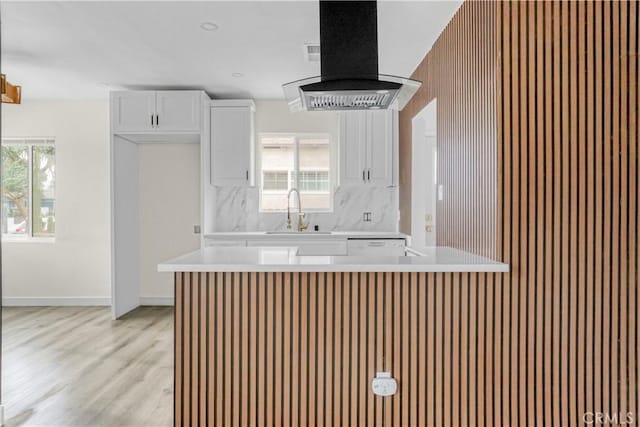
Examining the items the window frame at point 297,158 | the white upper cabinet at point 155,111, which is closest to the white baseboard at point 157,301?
the window frame at point 297,158

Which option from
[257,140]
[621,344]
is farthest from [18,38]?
[621,344]

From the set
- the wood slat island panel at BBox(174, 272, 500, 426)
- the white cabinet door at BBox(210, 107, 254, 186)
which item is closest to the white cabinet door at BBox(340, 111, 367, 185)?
the white cabinet door at BBox(210, 107, 254, 186)

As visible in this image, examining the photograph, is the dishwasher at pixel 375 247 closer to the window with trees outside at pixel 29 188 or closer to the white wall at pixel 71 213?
the white wall at pixel 71 213

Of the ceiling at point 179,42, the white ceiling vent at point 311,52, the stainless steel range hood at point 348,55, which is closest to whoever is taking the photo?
the stainless steel range hood at point 348,55

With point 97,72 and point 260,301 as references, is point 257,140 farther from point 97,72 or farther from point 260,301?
point 260,301

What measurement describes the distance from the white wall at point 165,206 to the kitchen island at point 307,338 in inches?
127

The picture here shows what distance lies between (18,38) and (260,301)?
291 cm

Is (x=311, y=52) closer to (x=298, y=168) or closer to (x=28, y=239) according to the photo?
(x=298, y=168)

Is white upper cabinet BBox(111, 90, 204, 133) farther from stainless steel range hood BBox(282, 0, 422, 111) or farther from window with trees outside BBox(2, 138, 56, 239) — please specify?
stainless steel range hood BBox(282, 0, 422, 111)

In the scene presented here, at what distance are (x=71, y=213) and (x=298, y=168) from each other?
2814mm

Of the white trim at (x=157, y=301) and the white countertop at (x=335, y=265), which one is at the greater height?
the white countertop at (x=335, y=265)

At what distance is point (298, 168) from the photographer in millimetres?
5262

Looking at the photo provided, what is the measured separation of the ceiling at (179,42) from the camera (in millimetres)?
2836

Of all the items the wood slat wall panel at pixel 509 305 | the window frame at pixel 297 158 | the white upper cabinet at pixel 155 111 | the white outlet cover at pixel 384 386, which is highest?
the white upper cabinet at pixel 155 111
